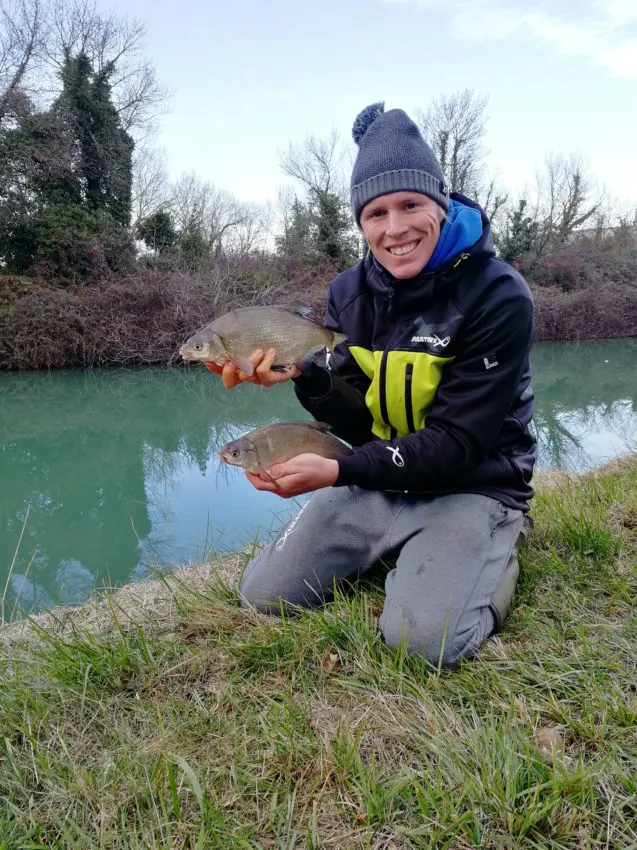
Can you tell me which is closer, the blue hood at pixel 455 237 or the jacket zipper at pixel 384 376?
the blue hood at pixel 455 237

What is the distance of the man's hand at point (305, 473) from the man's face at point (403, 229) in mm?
829

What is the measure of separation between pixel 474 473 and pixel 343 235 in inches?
948

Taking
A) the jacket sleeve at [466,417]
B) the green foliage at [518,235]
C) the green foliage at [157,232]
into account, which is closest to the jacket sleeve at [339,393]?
the jacket sleeve at [466,417]

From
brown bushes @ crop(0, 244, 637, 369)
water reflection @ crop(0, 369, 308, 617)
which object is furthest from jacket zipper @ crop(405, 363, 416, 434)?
brown bushes @ crop(0, 244, 637, 369)

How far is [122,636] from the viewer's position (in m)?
2.02

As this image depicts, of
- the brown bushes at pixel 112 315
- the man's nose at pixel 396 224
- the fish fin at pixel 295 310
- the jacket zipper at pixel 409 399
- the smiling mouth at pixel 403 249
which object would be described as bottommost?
the jacket zipper at pixel 409 399

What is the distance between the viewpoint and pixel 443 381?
2.22 metres

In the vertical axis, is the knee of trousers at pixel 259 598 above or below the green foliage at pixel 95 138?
below

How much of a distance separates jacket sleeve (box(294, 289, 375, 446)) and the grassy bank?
740 millimetres

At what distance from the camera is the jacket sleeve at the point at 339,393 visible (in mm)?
2389

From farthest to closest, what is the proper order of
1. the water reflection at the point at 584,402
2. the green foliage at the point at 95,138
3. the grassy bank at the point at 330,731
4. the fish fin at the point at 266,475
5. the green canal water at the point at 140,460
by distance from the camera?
the green foliage at the point at 95,138 → the water reflection at the point at 584,402 → the green canal water at the point at 140,460 → the fish fin at the point at 266,475 → the grassy bank at the point at 330,731

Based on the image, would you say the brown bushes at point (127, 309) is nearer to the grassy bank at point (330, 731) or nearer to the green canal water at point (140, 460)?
the green canal water at point (140, 460)

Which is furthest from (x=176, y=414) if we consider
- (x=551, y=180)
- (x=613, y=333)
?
(x=551, y=180)

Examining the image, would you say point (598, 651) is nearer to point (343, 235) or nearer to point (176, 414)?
point (176, 414)
